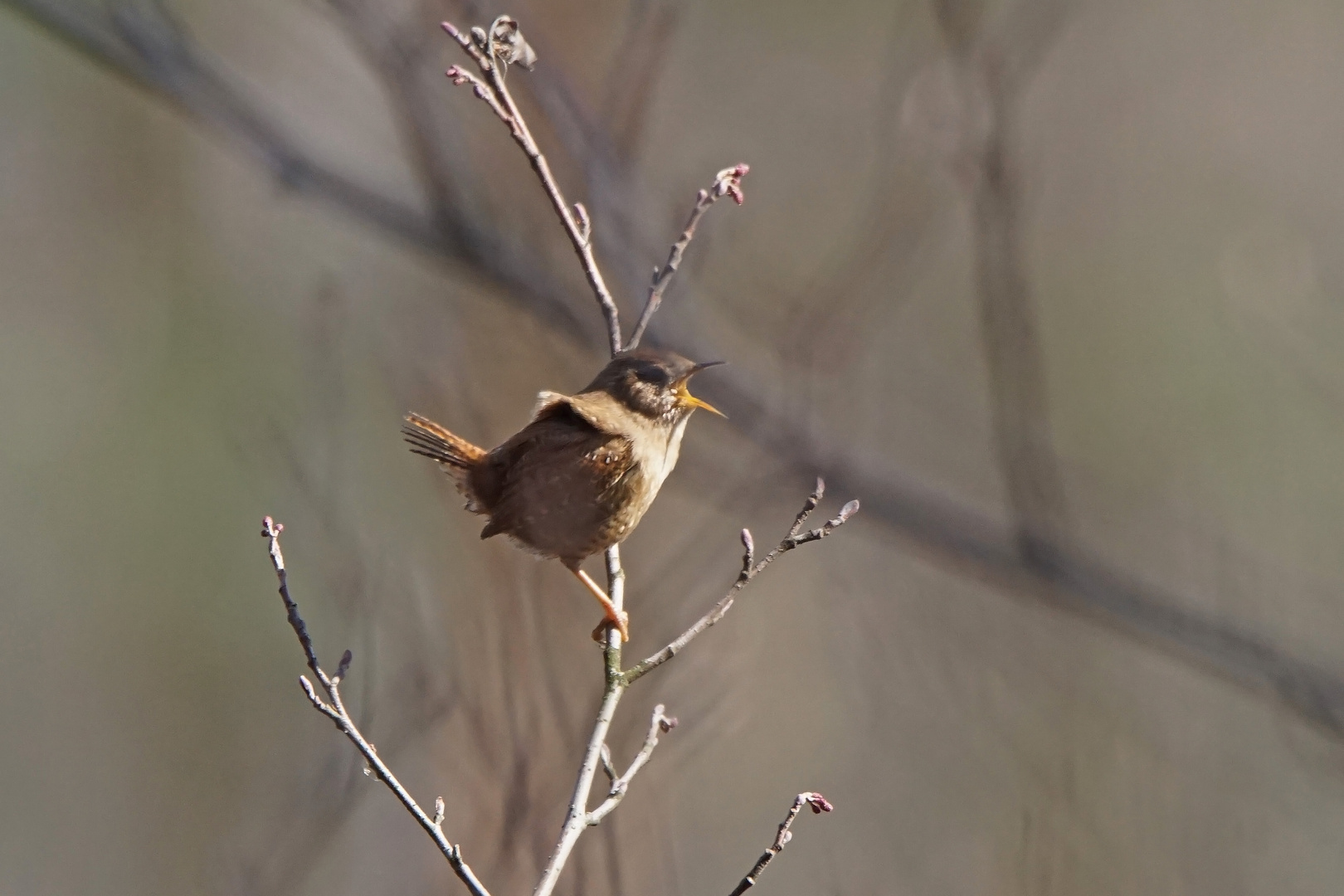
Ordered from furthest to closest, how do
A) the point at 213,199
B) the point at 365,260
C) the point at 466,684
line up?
the point at 213,199, the point at 365,260, the point at 466,684

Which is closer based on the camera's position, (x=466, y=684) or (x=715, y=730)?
(x=715, y=730)

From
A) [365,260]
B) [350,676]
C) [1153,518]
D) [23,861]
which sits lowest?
[23,861]

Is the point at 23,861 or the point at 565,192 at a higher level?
Result: the point at 565,192

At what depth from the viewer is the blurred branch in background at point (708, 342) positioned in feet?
9.34

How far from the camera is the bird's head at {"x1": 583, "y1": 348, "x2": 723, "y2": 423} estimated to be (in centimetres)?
280

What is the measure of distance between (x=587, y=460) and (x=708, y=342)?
35.4 inches

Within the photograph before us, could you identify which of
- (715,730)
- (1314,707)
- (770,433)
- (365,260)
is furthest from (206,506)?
(1314,707)

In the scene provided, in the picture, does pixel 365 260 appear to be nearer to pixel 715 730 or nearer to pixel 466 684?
pixel 466 684

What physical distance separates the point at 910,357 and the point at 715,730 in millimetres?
3192

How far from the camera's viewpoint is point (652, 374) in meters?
2.80

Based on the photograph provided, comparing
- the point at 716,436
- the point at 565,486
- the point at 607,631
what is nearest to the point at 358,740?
the point at 607,631

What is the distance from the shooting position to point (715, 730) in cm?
432

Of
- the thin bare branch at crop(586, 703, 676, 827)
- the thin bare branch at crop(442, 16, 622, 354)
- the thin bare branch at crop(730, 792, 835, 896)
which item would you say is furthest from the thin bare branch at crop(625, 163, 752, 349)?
the thin bare branch at crop(730, 792, 835, 896)

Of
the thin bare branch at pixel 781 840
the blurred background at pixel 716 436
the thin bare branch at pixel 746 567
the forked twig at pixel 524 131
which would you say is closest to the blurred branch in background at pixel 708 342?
the blurred background at pixel 716 436
